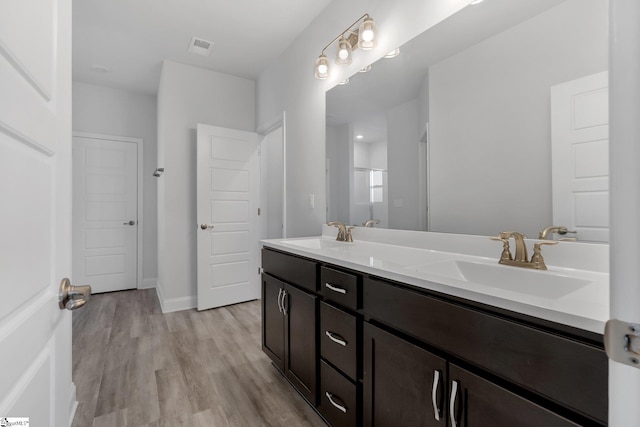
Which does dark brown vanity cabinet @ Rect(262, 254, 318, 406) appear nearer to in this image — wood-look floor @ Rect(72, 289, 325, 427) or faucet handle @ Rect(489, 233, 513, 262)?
wood-look floor @ Rect(72, 289, 325, 427)

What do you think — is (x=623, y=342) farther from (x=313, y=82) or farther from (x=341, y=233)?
(x=313, y=82)

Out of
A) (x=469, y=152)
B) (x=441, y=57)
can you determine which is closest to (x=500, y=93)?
(x=469, y=152)

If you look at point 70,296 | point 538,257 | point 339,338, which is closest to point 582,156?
point 538,257

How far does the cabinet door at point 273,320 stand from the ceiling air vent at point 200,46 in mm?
2390

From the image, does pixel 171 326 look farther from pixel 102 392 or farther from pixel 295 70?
pixel 295 70

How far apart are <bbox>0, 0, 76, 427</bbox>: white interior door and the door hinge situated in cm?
84

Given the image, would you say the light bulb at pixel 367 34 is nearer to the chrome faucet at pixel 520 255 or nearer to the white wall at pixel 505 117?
the white wall at pixel 505 117

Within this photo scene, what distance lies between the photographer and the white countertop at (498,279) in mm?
646

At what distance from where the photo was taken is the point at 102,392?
1.75 m

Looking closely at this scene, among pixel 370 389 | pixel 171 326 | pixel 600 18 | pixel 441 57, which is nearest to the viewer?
pixel 600 18

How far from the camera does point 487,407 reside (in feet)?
2.45

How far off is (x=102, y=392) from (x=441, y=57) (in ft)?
8.86

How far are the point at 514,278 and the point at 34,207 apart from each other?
1.37 m

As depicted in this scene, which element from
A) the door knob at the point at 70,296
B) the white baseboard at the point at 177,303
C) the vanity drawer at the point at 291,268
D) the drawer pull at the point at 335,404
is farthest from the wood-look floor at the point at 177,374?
the door knob at the point at 70,296
